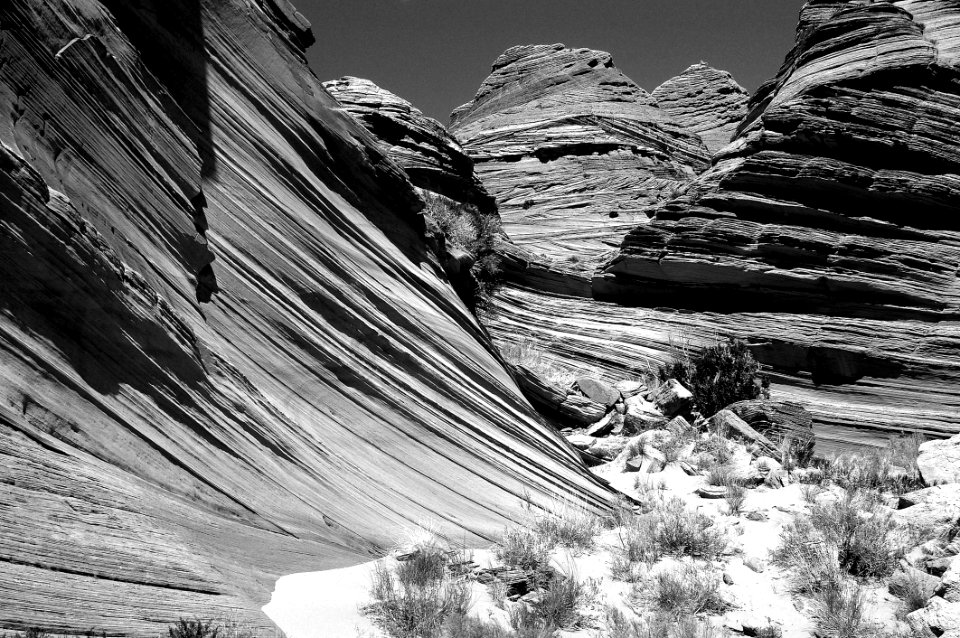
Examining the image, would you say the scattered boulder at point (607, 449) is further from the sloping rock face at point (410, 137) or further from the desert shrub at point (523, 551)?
the sloping rock face at point (410, 137)

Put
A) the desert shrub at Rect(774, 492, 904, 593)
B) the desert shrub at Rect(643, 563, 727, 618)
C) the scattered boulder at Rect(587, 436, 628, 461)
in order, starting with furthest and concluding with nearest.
Result: the scattered boulder at Rect(587, 436, 628, 461) → the desert shrub at Rect(774, 492, 904, 593) → the desert shrub at Rect(643, 563, 727, 618)

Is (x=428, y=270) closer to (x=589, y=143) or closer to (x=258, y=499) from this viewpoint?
(x=258, y=499)

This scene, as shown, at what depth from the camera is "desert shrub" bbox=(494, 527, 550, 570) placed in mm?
7016

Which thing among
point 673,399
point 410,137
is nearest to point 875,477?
point 673,399

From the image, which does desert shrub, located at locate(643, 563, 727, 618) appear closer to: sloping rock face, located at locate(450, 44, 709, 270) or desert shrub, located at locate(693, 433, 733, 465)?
desert shrub, located at locate(693, 433, 733, 465)

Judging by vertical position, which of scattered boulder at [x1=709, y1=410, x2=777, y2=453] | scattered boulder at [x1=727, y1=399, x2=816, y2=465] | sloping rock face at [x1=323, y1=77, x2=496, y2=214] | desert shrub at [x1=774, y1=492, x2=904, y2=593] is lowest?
desert shrub at [x1=774, y1=492, x2=904, y2=593]

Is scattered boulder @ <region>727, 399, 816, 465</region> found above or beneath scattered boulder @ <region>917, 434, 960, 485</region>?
above

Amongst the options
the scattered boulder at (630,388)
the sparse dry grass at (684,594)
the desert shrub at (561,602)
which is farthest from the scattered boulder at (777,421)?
the desert shrub at (561,602)

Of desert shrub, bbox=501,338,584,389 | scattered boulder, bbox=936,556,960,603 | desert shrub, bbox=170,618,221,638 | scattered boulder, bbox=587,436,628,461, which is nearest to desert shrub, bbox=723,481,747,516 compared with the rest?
scattered boulder, bbox=936,556,960,603

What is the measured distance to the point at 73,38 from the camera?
6.75 m

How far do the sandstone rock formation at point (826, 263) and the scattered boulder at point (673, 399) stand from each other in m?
2.17

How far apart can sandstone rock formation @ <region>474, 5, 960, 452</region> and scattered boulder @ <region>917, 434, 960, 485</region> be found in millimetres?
7363

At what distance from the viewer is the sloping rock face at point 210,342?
5.18 meters

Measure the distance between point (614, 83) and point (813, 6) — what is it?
11.5 meters
